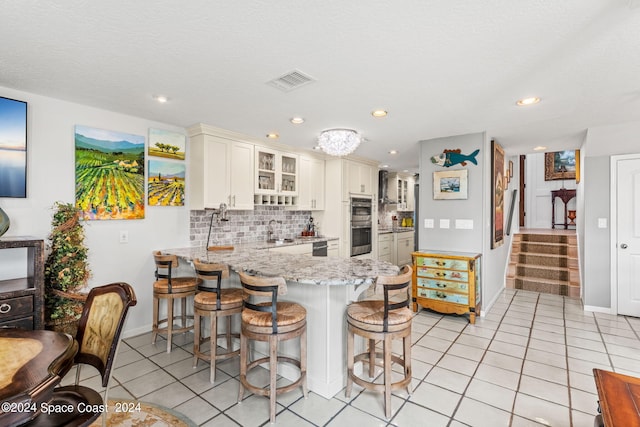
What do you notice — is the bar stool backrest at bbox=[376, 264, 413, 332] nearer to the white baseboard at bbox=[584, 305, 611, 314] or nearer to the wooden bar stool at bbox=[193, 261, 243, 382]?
the wooden bar stool at bbox=[193, 261, 243, 382]

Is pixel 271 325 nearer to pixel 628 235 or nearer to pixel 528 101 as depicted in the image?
pixel 528 101

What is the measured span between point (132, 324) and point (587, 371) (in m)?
4.46

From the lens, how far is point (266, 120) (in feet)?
11.4

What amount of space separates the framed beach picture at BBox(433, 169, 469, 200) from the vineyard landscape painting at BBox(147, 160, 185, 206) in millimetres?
3417

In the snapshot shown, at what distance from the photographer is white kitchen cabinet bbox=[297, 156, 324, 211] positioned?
5137 millimetres

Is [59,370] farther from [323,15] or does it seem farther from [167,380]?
[323,15]

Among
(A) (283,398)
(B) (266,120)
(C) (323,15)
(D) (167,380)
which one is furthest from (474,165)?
(D) (167,380)

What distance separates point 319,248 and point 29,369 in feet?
13.0

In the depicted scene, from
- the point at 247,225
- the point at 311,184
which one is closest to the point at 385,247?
the point at 311,184

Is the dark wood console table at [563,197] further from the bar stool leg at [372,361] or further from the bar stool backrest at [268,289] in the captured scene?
the bar stool backrest at [268,289]

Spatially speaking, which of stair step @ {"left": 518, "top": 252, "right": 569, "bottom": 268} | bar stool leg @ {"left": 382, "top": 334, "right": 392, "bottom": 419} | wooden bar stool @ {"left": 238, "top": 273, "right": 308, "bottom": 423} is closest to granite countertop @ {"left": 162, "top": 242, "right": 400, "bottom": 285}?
wooden bar stool @ {"left": 238, "top": 273, "right": 308, "bottom": 423}

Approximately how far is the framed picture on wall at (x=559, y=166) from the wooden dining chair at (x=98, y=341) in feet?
32.9

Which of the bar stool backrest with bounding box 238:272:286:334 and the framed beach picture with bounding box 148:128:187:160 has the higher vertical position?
the framed beach picture with bounding box 148:128:187:160

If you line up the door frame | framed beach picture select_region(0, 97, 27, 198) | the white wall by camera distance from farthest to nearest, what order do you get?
the door frame < the white wall < framed beach picture select_region(0, 97, 27, 198)
